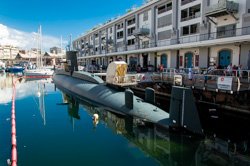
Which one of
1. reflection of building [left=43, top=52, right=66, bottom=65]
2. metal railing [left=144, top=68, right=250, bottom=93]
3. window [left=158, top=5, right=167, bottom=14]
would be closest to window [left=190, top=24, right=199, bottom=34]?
window [left=158, top=5, right=167, bottom=14]

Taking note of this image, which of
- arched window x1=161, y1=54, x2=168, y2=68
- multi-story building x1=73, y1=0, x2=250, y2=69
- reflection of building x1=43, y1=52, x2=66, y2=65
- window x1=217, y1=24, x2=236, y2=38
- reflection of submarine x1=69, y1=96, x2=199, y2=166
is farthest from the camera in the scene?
reflection of building x1=43, y1=52, x2=66, y2=65

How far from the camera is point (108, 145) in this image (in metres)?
12.4

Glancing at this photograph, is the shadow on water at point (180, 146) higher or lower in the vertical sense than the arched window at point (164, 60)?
lower

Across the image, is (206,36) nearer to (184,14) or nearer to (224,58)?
(224,58)

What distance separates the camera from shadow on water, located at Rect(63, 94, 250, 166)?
35.4 ft

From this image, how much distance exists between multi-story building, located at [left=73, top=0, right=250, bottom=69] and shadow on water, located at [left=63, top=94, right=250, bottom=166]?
1608cm

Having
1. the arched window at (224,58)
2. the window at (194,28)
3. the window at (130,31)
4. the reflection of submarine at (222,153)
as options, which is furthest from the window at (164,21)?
the reflection of submarine at (222,153)

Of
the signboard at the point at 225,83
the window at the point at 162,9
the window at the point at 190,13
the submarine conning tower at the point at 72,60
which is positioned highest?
the window at the point at 162,9

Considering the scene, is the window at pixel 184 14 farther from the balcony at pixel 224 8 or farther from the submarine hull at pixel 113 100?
the submarine hull at pixel 113 100

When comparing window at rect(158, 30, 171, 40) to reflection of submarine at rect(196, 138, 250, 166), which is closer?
reflection of submarine at rect(196, 138, 250, 166)

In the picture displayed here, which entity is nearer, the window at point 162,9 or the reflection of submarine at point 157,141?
the reflection of submarine at point 157,141

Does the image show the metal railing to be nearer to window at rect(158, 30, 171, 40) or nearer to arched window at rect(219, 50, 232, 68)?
arched window at rect(219, 50, 232, 68)

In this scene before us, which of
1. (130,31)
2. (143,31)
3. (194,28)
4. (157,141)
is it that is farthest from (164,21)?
(157,141)

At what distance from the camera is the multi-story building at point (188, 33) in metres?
27.6
